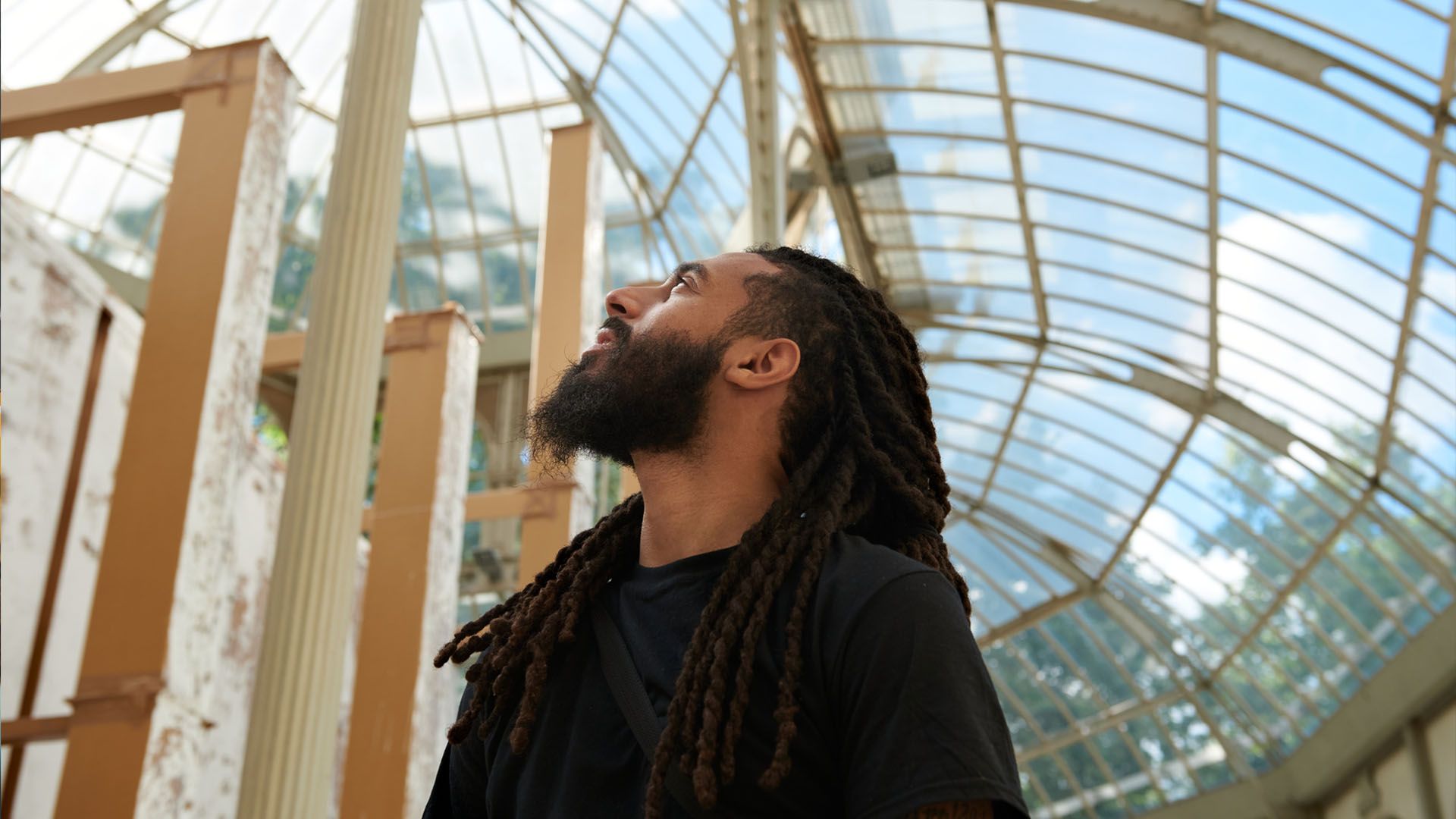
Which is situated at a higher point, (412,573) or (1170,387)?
(1170,387)

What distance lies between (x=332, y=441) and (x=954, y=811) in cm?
383

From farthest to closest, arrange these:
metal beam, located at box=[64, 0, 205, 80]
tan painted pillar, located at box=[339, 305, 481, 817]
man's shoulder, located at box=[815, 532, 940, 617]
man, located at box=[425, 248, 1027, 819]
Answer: metal beam, located at box=[64, 0, 205, 80]
tan painted pillar, located at box=[339, 305, 481, 817]
man's shoulder, located at box=[815, 532, 940, 617]
man, located at box=[425, 248, 1027, 819]

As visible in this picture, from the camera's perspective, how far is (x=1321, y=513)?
71.8ft

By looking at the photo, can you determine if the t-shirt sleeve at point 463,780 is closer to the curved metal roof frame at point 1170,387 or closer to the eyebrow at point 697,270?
the eyebrow at point 697,270

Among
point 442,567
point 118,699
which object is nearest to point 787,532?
point 118,699

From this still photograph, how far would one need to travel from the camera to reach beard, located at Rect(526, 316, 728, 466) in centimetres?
257

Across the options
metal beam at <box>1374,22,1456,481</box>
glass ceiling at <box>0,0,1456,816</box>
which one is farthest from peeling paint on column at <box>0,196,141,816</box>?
metal beam at <box>1374,22,1456,481</box>

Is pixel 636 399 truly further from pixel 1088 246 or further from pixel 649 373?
pixel 1088 246

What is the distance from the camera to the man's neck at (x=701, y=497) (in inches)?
99.1

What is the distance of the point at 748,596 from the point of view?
221 centimetres

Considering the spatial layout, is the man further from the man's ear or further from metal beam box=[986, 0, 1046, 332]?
metal beam box=[986, 0, 1046, 332]

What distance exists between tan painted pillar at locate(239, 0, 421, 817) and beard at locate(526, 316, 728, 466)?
2.66 metres

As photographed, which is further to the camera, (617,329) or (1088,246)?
(1088,246)

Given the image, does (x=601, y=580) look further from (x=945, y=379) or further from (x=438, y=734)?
(x=945, y=379)
